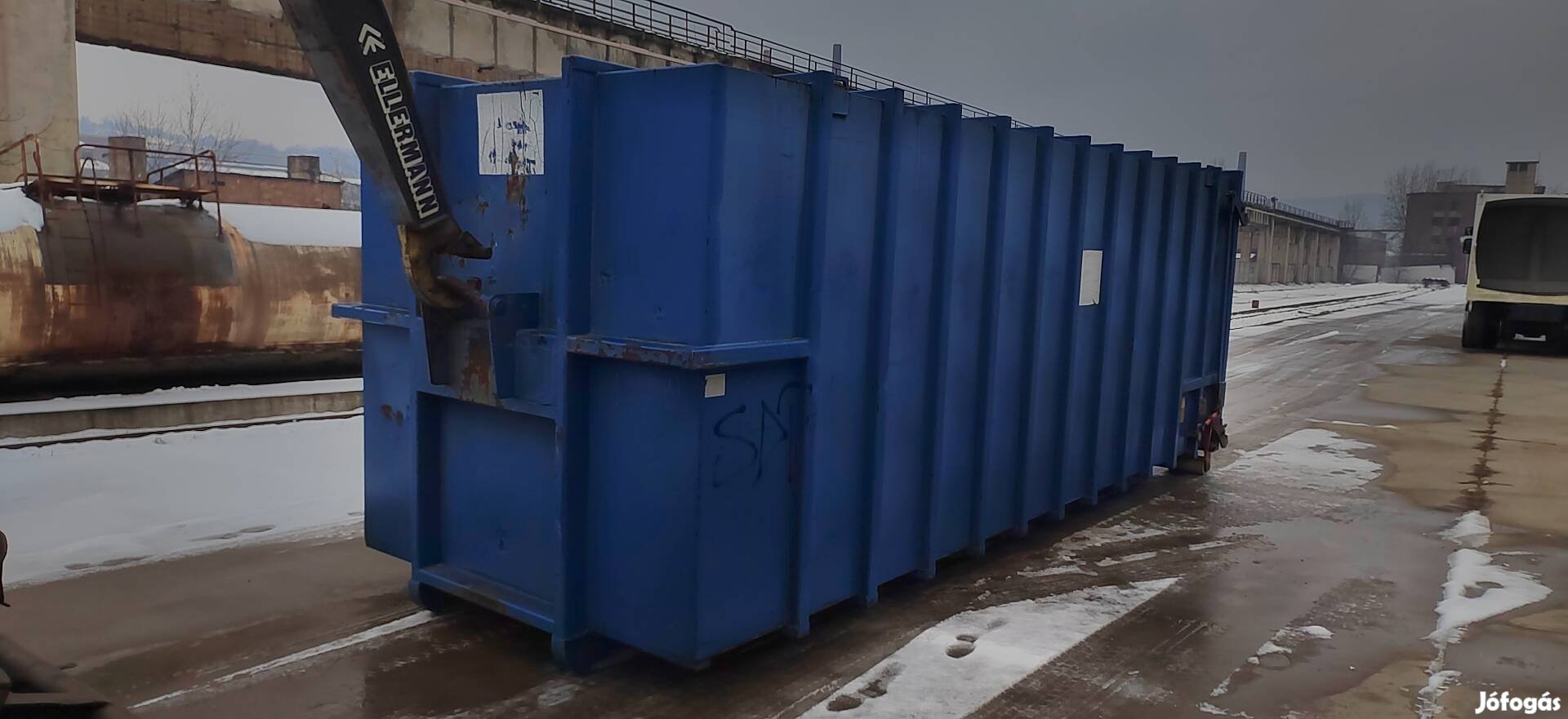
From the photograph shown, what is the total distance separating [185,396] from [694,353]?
9.03 metres

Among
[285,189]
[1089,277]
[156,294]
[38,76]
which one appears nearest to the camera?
[1089,277]

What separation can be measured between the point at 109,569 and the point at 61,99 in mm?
12513

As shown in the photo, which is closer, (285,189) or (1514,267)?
(1514,267)

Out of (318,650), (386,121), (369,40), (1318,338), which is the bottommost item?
(318,650)

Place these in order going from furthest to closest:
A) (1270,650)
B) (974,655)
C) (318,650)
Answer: (1270,650) < (974,655) < (318,650)

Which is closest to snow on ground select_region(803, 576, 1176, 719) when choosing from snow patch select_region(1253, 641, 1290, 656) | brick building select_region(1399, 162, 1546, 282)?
snow patch select_region(1253, 641, 1290, 656)

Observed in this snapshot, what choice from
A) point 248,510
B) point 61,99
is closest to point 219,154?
Result: point 61,99

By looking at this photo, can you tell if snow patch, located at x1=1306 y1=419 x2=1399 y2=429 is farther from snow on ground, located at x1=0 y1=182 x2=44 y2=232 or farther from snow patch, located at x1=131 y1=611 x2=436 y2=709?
snow on ground, located at x1=0 y1=182 x2=44 y2=232

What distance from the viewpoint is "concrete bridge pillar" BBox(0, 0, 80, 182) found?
14422 mm

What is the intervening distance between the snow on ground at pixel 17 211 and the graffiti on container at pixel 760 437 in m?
8.92

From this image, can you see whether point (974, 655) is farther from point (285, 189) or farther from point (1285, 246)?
point (1285, 246)

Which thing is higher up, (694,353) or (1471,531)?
(694,353)

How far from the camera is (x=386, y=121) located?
3756 millimetres

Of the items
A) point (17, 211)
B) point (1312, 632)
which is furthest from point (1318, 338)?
point (17, 211)
